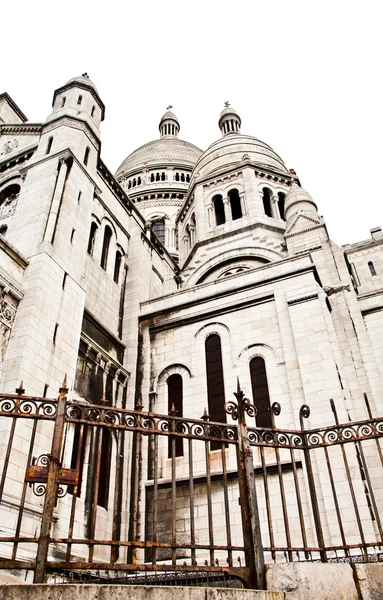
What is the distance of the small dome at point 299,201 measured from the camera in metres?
21.3

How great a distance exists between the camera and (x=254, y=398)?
13.4 m

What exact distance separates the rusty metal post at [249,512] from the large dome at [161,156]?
1400 inches

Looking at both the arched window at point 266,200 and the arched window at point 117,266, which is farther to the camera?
the arched window at point 266,200

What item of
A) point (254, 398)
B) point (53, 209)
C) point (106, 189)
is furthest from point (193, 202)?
point (254, 398)

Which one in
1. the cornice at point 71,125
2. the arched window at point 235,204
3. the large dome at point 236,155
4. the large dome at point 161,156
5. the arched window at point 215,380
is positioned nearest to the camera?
the arched window at point 215,380

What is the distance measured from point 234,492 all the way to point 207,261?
12.7m

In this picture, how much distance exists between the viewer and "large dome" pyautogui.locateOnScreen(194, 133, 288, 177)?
2619cm

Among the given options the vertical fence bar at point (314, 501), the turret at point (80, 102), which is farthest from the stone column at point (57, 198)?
the vertical fence bar at point (314, 501)

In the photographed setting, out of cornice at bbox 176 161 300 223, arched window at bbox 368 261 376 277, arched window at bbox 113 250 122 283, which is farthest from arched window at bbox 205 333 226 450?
arched window at bbox 368 261 376 277

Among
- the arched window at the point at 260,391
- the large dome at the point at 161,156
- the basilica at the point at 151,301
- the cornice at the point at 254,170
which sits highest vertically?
the large dome at the point at 161,156

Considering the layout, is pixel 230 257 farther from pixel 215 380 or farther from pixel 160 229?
pixel 160 229

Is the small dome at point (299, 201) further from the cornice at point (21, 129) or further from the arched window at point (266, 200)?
the cornice at point (21, 129)

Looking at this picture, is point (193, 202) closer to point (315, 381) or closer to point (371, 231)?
point (371, 231)

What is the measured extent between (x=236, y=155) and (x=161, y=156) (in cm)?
1505
